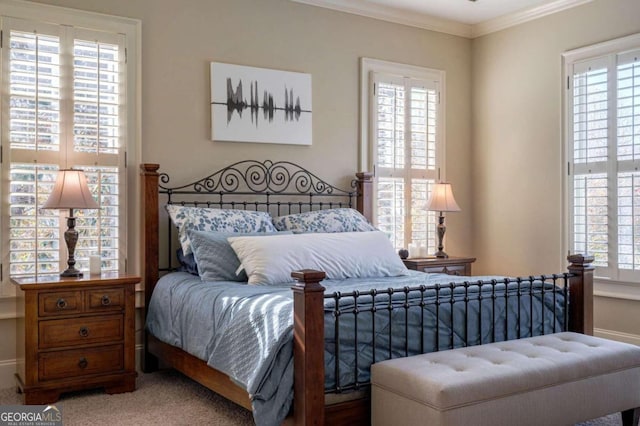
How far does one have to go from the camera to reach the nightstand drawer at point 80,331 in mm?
3492

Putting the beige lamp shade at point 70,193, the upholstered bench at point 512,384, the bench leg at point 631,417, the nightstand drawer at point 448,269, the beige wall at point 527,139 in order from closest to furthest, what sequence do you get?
1. the upholstered bench at point 512,384
2. the bench leg at point 631,417
3. the beige lamp shade at point 70,193
4. the beige wall at point 527,139
5. the nightstand drawer at point 448,269

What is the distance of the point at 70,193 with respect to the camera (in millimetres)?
3637

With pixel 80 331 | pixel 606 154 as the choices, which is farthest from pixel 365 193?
pixel 80 331

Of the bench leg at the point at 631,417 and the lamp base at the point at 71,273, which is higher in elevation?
the lamp base at the point at 71,273

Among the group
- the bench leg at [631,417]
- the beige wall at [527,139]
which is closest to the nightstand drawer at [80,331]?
the bench leg at [631,417]

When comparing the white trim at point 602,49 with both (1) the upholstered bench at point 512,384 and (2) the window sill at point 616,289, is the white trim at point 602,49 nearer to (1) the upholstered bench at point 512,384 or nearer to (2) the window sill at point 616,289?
(2) the window sill at point 616,289

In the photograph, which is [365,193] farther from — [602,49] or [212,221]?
[602,49]

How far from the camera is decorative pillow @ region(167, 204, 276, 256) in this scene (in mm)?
4027

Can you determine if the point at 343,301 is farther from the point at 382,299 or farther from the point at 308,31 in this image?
the point at 308,31

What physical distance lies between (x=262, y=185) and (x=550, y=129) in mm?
2351

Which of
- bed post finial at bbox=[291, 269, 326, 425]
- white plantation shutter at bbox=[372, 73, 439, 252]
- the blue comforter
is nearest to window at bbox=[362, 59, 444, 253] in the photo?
white plantation shutter at bbox=[372, 73, 439, 252]

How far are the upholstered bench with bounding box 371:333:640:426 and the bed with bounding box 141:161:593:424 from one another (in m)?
0.13

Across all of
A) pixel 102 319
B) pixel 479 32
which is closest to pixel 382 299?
pixel 102 319

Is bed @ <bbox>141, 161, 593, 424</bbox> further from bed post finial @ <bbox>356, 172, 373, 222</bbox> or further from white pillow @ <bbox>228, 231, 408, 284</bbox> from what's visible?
bed post finial @ <bbox>356, 172, 373, 222</bbox>
